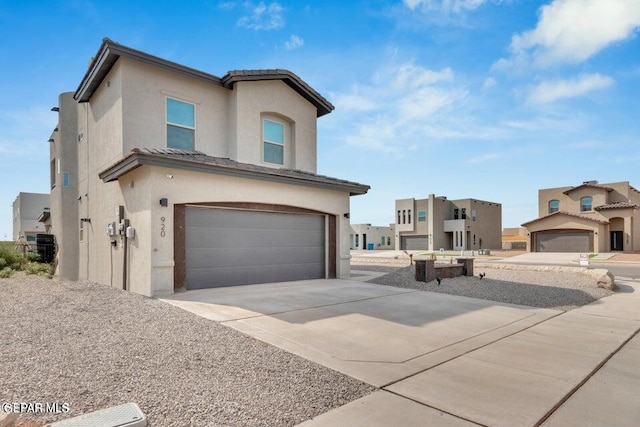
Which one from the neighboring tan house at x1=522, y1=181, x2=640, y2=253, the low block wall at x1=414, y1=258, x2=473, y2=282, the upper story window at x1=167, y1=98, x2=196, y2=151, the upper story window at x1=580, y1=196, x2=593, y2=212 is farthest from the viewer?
Result: the upper story window at x1=580, y1=196, x2=593, y2=212

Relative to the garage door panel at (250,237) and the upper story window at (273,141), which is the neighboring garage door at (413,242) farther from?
the garage door panel at (250,237)

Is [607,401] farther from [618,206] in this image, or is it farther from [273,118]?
[618,206]

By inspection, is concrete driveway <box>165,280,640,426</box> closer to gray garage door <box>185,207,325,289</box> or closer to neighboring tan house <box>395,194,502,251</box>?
gray garage door <box>185,207,325,289</box>

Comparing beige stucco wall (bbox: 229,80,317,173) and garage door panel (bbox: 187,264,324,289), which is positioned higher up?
beige stucco wall (bbox: 229,80,317,173)

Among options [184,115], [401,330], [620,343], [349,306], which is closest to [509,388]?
[401,330]

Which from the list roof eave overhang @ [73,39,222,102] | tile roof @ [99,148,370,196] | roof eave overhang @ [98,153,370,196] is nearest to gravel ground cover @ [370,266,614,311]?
tile roof @ [99,148,370,196]

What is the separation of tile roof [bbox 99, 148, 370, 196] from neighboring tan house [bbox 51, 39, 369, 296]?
0.04 metres

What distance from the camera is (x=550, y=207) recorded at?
4597cm

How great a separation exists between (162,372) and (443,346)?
13.1 feet

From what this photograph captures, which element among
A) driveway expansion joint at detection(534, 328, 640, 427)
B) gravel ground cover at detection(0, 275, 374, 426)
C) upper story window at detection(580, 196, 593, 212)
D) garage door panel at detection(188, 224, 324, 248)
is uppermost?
upper story window at detection(580, 196, 593, 212)

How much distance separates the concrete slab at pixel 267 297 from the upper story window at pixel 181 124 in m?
5.29

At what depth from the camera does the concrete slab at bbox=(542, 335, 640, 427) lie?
11.8 ft

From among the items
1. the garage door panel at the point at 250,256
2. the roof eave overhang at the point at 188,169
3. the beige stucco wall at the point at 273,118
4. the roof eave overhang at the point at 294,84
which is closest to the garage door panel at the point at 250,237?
the garage door panel at the point at 250,256

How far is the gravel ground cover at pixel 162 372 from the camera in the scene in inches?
141
